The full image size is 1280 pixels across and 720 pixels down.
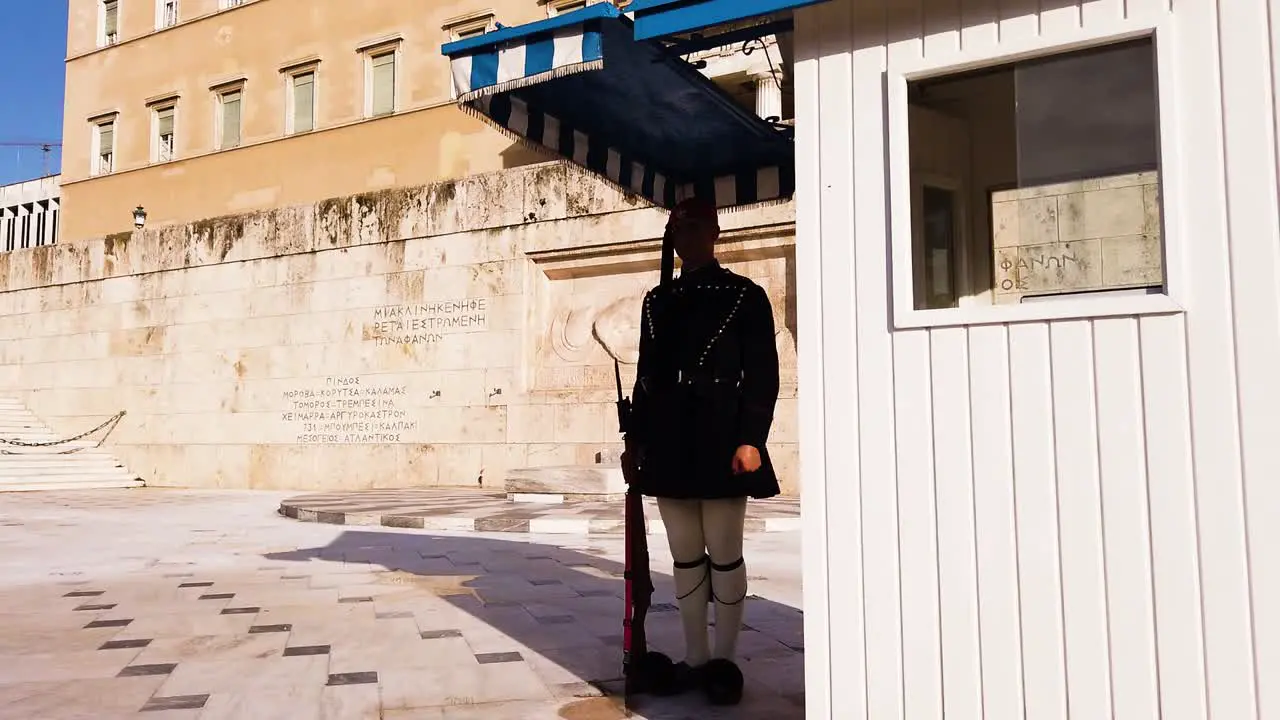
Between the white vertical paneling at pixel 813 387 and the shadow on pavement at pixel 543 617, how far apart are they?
21.4 inches

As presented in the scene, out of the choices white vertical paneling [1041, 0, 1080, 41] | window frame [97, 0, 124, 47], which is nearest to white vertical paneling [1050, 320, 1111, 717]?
white vertical paneling [1041, 0, 1080, 41]

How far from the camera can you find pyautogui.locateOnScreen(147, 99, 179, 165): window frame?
25750 mm

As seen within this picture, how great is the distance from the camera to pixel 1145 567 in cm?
260

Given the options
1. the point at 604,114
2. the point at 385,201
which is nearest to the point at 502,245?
the point at 385,201

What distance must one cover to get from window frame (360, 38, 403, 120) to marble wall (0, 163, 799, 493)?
18.2ft

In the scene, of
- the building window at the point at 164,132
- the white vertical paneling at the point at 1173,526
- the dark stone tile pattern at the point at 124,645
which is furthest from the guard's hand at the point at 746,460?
the building window at the point at 164,132

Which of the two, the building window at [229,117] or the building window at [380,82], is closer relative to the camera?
the building window at [380,82]

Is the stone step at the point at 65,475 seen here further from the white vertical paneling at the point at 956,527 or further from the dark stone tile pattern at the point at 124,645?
the white vertical paneling at the point at 956,527

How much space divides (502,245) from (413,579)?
8.97 m

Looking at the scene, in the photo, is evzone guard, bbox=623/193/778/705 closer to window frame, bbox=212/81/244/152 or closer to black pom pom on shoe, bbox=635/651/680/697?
black pom pom on shoe, bbox=635/651/680/697

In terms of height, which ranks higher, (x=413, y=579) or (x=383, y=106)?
(x=383, y=106)

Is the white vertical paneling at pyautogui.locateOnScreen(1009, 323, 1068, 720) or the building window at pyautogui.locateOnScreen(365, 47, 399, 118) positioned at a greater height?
the building window at pyautogui.locateOnScreen(365, 47, 399, 118)

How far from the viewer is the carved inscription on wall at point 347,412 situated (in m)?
15.7

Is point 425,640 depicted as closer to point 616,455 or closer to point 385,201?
point 616,455
